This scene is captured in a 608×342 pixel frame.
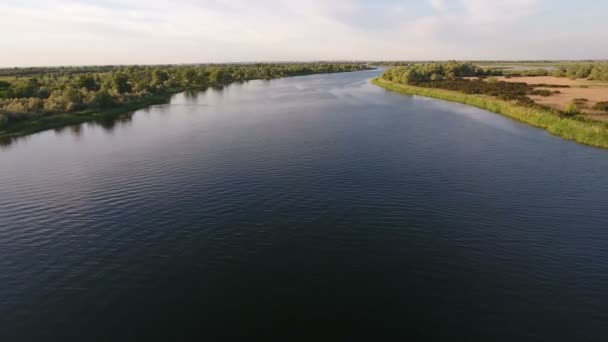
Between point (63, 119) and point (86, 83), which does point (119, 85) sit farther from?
point (63, 119)

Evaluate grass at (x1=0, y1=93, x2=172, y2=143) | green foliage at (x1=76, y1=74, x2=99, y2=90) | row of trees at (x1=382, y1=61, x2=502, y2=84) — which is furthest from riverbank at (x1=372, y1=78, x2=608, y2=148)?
green foliage at (x1=76, y1=74, x2=99, y2=90)

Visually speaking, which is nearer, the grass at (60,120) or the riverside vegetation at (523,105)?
the riverside vegetation at (523,105)

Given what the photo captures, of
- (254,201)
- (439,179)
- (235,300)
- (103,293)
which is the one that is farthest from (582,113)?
(103,293)

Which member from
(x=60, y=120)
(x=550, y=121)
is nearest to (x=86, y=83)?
(x=60, y=120)

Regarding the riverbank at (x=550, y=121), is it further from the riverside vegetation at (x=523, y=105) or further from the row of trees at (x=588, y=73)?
the row of trees at (x=588, y=73)

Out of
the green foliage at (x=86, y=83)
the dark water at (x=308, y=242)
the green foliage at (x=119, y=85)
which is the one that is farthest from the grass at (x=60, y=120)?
the green foliage at (x=86, y=83)

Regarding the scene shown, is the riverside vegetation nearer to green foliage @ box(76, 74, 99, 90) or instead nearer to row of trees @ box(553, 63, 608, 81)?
row of trees @ box(553, 63, 608, 81)

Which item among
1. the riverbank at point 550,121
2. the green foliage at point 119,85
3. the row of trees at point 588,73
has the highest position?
the row of trees at point 588,73
